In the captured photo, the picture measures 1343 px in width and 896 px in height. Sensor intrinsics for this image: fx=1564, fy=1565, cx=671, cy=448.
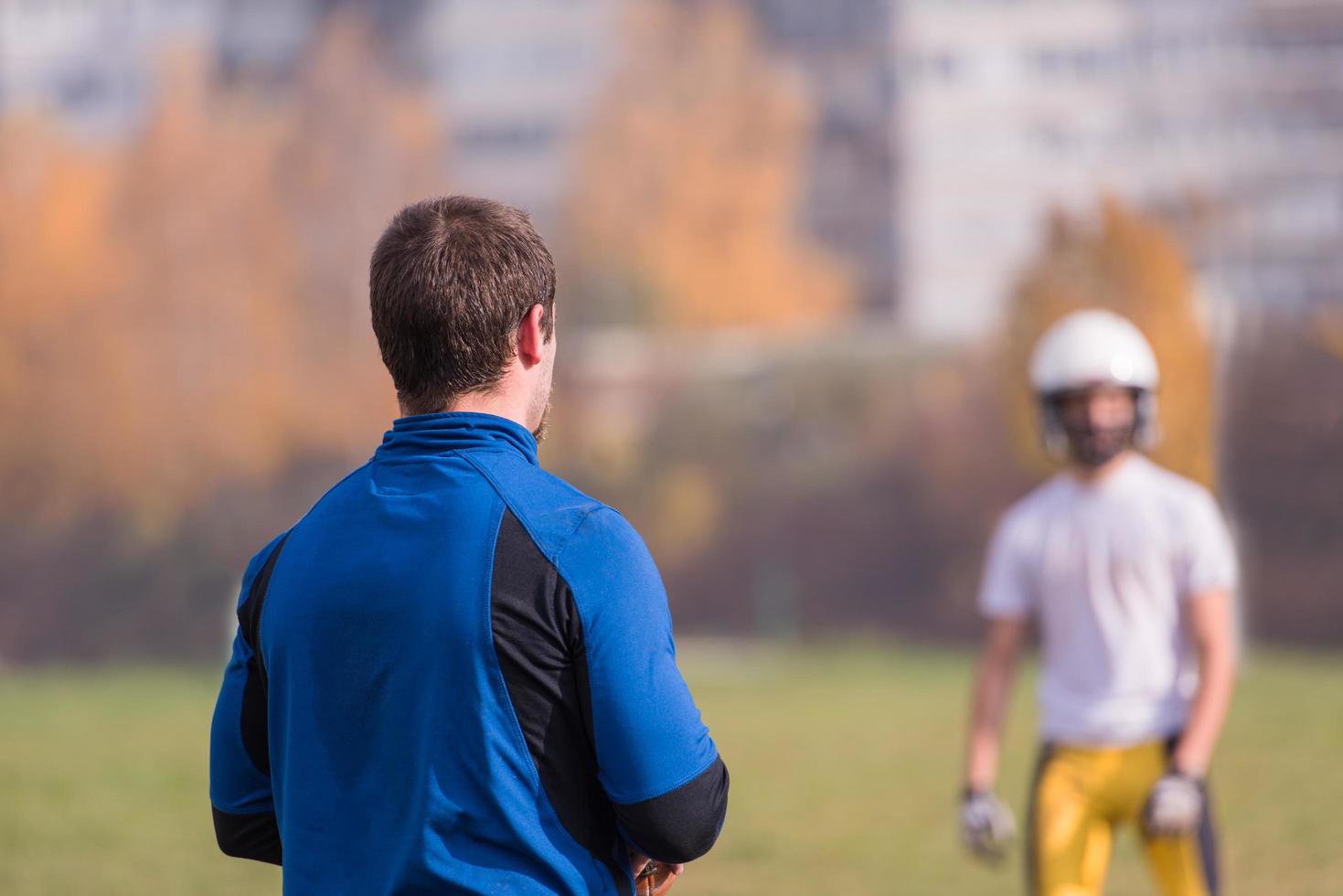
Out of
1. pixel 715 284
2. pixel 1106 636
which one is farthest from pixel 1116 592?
pixel 715 284

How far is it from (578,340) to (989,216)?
298 inches

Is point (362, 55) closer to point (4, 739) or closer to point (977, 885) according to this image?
point (4, 739)

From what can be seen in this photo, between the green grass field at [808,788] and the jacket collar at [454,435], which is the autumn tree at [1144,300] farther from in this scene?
the jacket collar at [454,435]

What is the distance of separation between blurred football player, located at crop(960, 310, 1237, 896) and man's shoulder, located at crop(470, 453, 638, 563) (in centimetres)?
263

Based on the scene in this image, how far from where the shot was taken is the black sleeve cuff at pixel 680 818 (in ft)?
6.26

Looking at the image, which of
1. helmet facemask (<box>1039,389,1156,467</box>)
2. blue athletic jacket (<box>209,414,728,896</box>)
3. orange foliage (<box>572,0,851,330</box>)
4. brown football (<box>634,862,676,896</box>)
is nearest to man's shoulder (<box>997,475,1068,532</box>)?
helmet facemask (<box>1039,389,1156,467</box>)

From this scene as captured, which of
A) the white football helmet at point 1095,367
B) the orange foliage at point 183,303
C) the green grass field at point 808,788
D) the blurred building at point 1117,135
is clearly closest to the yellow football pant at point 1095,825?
the white football helmet at point 1095,367

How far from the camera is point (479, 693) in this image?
1.86 meters

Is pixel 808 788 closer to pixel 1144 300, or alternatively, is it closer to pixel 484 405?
pixel 484 405

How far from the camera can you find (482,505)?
75.4 inches

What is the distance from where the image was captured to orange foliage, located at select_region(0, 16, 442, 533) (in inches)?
941

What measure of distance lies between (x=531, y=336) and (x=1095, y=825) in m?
2.98

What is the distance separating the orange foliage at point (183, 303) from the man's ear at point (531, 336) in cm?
2269

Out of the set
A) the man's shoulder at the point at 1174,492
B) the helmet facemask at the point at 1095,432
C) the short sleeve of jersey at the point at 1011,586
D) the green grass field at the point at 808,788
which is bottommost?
the green grass field at the point at 808,788
